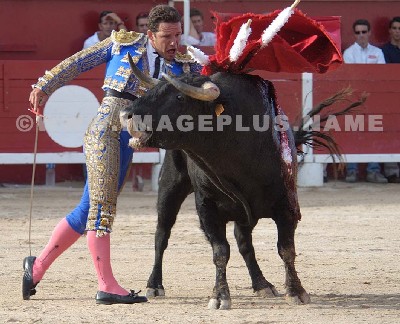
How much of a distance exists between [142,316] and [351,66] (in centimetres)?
581

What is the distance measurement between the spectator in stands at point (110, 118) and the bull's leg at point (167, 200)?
11.3 inches

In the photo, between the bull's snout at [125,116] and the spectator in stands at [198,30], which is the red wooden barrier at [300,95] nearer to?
the spectator in stands at [198,30]

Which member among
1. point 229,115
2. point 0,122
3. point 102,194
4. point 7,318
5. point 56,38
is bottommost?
point 7,318

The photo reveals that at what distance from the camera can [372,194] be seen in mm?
8969

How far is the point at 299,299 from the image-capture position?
14.4ft

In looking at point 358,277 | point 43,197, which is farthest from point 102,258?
point 43,197

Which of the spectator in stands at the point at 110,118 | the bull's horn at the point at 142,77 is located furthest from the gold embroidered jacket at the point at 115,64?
the bull's horn at the point at 142,77

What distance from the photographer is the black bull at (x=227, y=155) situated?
4.09 m

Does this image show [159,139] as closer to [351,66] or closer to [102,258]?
[102,258]

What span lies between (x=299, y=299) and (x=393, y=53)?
5.89 meters

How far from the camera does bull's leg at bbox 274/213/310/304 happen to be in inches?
172

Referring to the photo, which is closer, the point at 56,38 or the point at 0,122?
the point at 0,122

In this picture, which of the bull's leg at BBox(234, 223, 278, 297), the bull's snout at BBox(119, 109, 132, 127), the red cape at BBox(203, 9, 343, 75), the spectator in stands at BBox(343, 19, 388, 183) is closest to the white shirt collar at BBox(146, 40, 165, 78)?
the red cape at BBox(203, 9, 343, 75)

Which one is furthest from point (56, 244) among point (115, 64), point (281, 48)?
point (281, 48)
